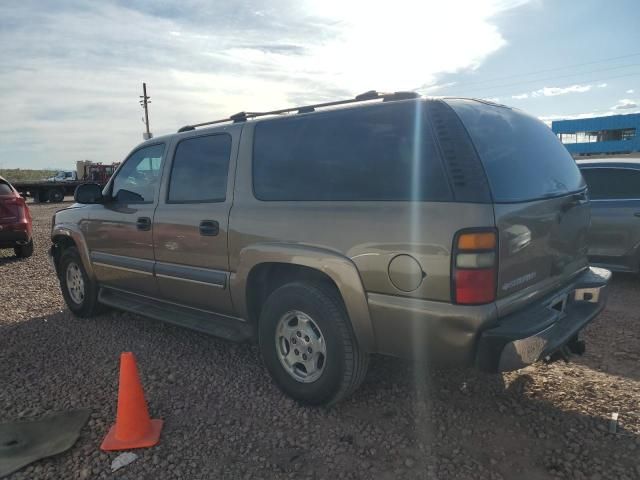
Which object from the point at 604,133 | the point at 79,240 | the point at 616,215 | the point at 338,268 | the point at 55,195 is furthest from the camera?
the point at 604,133

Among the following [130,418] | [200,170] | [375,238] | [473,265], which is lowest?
[130,418]

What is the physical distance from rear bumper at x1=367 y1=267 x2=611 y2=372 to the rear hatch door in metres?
0.11

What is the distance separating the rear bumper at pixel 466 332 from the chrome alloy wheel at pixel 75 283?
389cm

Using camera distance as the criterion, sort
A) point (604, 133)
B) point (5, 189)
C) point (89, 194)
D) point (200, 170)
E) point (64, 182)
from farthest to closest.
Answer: point (604, 133) → point (64, 182) → point (5, 189) → point (89, 194) → point (200, 170)

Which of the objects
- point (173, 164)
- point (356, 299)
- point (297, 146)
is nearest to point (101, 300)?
point (173, 164)

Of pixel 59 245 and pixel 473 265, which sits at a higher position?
pixel 473 265

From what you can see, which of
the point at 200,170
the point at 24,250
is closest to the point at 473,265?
the point at 200,170

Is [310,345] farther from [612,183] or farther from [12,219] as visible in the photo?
[12,219]

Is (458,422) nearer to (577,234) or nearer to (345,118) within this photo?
(577,234)

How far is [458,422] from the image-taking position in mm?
3029

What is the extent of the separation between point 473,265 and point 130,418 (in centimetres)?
216

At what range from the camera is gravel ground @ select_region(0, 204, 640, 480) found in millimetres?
2658

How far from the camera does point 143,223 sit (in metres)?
4.30

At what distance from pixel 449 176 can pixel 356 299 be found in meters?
0.86
